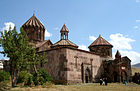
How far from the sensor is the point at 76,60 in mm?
24672

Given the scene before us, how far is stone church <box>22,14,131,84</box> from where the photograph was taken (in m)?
23.3

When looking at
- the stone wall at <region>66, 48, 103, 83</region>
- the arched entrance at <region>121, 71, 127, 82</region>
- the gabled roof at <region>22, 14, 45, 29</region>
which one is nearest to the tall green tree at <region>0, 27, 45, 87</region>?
the stone wall at <region>66, 48, 103, 83</region>

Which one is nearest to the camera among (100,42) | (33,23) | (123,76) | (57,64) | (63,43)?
(57,64)

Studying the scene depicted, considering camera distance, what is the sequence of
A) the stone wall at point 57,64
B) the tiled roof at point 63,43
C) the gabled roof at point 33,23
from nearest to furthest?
the stone wall at point 57,64
the tiled roof at point 63,43
the gabled roof at point 33,23

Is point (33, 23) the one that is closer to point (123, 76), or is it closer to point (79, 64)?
point (79, 64)

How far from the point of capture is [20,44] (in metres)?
16.5

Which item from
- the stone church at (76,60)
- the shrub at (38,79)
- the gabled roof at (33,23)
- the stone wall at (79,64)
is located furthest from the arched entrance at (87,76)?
the gabled roof at (33,23)

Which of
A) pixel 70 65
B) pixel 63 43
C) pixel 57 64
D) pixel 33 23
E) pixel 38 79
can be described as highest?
pixel 33 23

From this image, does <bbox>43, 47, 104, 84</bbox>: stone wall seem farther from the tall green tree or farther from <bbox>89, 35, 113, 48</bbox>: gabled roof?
<bbox>89, 35, 113, 48</bbox>: gabled roof

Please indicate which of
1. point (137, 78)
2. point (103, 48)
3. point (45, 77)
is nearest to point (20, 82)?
point (45, 77)

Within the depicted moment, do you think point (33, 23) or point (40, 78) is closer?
point (40, 78)

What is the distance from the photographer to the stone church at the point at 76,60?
2333cm

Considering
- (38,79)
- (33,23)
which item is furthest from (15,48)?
(33,23)

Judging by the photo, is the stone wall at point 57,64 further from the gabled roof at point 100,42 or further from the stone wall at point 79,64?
the gabled roof at point 100,42
